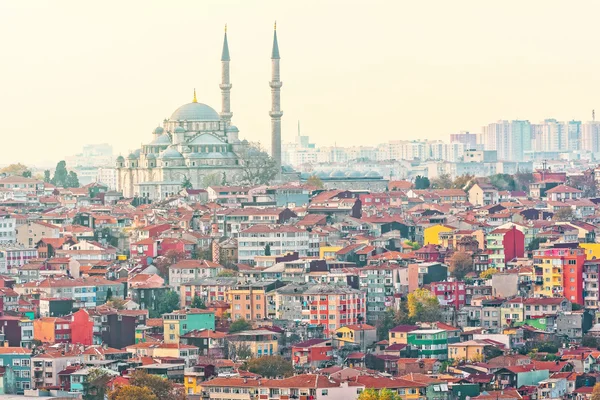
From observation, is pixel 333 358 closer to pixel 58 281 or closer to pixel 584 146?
pixel 58 281

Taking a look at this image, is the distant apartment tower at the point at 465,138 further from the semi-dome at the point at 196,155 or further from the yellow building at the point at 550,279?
the yellow building at the point at 550,279

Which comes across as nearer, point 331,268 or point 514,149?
point 331,268

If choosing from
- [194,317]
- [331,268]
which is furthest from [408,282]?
[194,317]

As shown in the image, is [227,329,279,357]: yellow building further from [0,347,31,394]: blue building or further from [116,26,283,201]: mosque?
[116,26,283,201]: mosque

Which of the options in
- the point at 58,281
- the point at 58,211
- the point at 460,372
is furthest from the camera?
the point at 58,211

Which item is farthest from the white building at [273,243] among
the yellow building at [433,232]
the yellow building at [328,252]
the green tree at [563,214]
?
the green tree at [563,214]

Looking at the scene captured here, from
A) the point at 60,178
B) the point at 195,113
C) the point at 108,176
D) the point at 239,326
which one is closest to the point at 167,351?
the point at 239,326

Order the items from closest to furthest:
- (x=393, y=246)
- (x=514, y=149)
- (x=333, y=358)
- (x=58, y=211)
A: 1. (x=333, y=358)
2. (x=393, y=246)
3. (x=58, y=211)
4. (x=514, y=149)

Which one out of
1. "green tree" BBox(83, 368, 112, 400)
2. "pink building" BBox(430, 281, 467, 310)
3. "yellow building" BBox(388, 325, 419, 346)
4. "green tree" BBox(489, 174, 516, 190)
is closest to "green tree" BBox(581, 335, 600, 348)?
"yellow building" BBox(388, 325, 419, 346)
